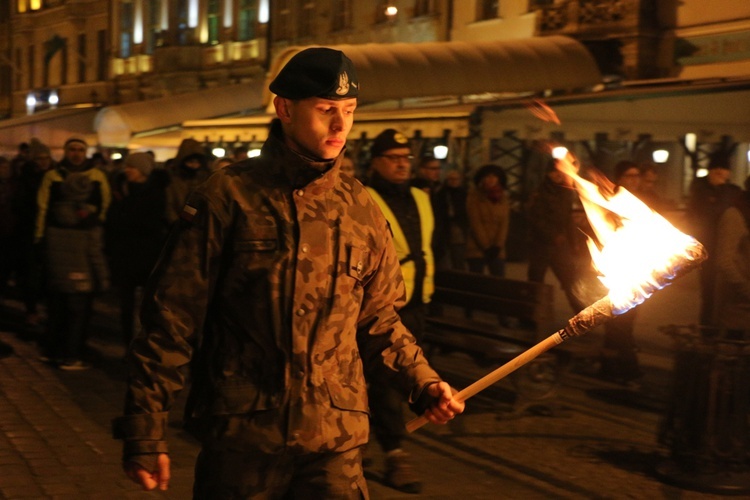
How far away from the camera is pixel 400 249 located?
22.2 feet

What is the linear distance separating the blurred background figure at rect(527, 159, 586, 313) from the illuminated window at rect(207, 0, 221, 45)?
95.9 feet

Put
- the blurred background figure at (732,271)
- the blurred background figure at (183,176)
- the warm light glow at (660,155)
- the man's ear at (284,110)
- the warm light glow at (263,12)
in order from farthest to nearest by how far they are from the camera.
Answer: the warm light glow at (263,12) < the warm light glow at (660,155) < the blurred background figure at (183,176) < the blurred background figure at (732,271) < the man's ear at (284,110)

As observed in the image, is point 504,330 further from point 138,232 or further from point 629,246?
point 629,246

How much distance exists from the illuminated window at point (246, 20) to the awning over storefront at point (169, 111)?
19.8ft

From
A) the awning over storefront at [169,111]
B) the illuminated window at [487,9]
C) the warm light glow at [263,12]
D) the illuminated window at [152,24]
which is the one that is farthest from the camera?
the illuminated window at [152,24]

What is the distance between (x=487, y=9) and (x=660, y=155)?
887 centimetres

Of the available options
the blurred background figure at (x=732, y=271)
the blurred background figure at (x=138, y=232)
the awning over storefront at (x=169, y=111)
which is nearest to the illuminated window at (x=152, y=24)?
the awning over storefront at (x=169, y=111)

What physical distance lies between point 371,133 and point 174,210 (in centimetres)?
1027

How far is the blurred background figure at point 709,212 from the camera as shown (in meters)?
9.30

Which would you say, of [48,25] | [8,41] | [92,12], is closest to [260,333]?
[92,12]

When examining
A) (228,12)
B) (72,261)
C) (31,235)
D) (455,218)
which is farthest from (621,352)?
(228,12)

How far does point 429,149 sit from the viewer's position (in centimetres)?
2044

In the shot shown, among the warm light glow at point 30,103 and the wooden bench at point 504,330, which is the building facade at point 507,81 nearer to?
the wooden bench at point 504,330

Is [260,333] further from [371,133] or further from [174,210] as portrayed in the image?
[371,133]
